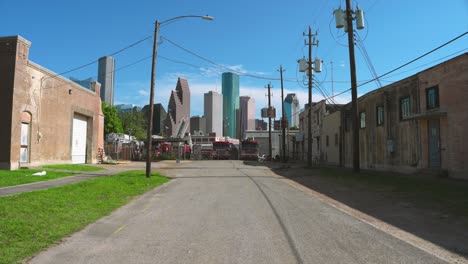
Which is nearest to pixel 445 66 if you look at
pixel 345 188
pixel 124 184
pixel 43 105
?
pixel 345 188

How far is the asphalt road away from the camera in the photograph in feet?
20.3

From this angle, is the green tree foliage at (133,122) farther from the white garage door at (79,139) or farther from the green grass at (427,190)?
the green grass at (427,190)

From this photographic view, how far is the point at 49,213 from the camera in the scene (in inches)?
376

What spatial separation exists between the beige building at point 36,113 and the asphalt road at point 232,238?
14228 millimetres

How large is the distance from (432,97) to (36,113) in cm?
2228

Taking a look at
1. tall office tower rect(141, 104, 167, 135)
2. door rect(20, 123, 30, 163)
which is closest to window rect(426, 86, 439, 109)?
door rect(20, 123, 30, 163)

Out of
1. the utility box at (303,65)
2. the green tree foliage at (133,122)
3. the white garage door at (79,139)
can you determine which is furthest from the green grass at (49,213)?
the green tree foliage at (133,122)

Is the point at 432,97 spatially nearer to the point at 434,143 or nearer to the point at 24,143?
the point at 434,143

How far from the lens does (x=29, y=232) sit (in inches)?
298

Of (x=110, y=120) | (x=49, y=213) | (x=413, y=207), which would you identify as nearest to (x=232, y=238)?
(x=49, y=213)

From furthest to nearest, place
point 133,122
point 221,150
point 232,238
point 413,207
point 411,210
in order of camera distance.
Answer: point 133,122, point 221,150, point 413,207, point 411,210, point 232,238

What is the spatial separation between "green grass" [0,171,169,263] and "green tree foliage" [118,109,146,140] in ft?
273

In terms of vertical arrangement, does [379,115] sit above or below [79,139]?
above

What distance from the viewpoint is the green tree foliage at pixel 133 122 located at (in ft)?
318
